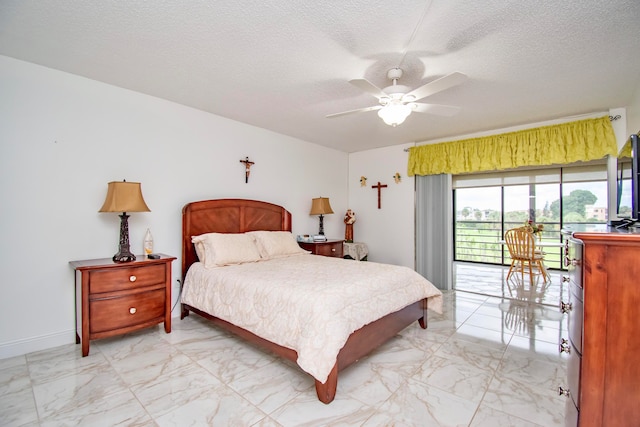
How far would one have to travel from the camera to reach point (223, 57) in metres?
2.32

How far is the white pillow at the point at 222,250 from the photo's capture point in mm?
3049

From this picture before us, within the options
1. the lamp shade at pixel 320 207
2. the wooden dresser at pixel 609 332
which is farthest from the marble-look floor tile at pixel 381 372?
the lamp shade at pixel 320 207

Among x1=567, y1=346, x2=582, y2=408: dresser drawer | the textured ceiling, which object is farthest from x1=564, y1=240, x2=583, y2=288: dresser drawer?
the textured ceiling

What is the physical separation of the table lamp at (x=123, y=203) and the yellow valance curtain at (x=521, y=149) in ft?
12.8

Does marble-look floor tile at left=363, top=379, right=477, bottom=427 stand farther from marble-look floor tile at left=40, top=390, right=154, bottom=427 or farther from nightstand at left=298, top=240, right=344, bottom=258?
nightstand at left=298, top=240, right=344, bottom=258

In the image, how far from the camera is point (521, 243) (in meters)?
4.49

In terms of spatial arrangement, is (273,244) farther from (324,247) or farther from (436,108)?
(436,108)

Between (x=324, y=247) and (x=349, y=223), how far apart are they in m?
1.21

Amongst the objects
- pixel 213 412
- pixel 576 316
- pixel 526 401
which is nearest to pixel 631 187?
pixel 576 316

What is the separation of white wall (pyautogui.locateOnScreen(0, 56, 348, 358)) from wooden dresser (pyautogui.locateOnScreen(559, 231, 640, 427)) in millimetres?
3444

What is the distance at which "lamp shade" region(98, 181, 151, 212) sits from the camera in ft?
8.36

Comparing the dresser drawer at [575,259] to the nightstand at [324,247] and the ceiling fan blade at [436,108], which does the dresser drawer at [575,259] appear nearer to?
the ceiling fan blade at [436,108]

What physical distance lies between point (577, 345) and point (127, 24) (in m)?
3.04

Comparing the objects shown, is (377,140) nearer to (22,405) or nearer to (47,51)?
(47,51)
